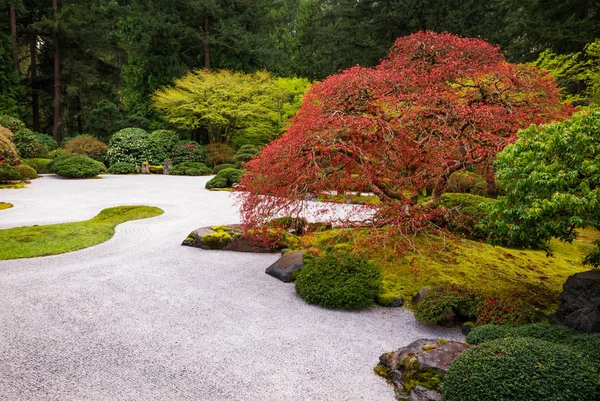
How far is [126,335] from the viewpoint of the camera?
448 cm

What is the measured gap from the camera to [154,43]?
2755 cm

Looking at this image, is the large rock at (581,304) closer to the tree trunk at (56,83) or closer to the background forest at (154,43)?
the background forest at (154,43)

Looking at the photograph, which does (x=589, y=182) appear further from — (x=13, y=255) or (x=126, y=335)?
(x=13, y=255)

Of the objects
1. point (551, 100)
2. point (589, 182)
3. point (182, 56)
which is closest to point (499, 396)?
point (589, 182)

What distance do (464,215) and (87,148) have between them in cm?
2298

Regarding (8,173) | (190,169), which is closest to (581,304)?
(8,173)

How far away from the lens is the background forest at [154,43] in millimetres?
23422

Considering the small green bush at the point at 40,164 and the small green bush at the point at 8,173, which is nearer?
the small green bush at the point at 8,173

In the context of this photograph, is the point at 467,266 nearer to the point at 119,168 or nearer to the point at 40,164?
the point at 119,168

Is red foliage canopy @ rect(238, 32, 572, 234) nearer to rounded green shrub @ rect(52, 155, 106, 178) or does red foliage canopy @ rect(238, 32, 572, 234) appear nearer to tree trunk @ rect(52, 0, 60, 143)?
rounded green shrub @ rect(52, 155, 106, 178)

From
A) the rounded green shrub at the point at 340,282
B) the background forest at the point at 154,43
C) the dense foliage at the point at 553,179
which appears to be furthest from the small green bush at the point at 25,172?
the dense foliage at the point at 553,179

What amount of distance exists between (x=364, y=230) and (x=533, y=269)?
10.3 feet

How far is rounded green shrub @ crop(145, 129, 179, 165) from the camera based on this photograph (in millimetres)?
23609

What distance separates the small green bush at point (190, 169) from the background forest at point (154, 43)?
486 centimetres
